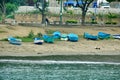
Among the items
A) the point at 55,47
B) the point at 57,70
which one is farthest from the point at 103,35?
the point at 57,70

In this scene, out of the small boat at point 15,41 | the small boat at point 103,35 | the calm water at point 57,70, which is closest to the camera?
the calm water at point 57,70

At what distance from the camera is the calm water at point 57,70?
1867 inches

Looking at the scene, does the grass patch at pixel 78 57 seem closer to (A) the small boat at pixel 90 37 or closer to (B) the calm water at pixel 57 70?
(B) the calm water at pixel 57 70

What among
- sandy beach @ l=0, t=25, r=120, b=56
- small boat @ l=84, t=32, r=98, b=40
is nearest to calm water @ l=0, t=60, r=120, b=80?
sandy beach @ l=0, t=25, r=120, b=56

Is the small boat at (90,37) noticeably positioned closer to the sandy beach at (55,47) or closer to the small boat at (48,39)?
the sandy beach at (55,47)

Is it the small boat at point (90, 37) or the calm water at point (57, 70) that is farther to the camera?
the small boat at point (90, 37)

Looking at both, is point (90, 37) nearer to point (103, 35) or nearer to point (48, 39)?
point (103, 35)

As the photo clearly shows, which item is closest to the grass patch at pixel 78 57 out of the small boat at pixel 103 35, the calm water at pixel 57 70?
the calm water at pixel 57 70

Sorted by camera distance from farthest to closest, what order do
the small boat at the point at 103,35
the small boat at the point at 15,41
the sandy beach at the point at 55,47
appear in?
the small boat at the point at 103,35 < the small boat at the point at 15,41 < the sandy beach at the point at 55,47

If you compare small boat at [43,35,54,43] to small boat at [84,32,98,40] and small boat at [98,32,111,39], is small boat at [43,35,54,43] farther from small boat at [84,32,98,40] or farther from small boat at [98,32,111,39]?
small boat at [98,32,111,39]

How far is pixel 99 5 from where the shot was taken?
118 m

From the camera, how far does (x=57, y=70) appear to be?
5178cm

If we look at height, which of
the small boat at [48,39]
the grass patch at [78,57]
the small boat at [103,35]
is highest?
the small boat at [48,39]

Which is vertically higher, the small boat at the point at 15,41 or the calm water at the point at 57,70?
the small boat at the point at 15,41
